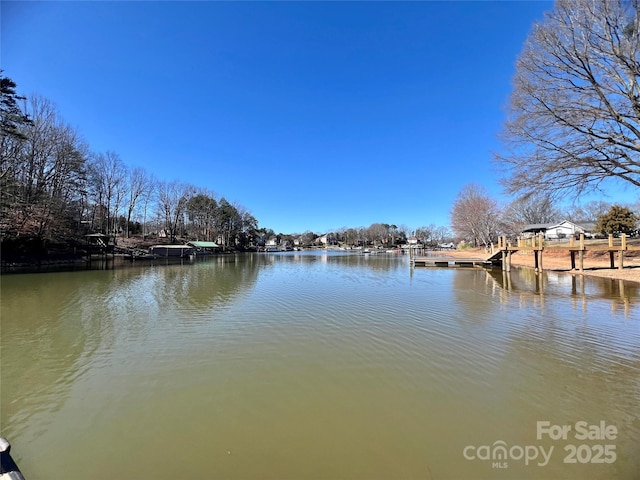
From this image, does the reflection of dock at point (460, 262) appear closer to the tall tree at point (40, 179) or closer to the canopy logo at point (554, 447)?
the canopy logo at point (554, 447)

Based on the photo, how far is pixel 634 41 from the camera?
433 inches

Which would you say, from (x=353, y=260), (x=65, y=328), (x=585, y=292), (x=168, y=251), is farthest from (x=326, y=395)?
(x=168, y=251)

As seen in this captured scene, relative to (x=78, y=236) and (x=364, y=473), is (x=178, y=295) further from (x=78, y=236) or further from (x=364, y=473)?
(x=78, y=236)

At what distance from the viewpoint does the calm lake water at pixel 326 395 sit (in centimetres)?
307

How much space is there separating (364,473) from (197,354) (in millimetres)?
4490

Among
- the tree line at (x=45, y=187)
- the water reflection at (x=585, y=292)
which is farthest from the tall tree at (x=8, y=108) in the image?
the water reflection at (x=585, y=292)

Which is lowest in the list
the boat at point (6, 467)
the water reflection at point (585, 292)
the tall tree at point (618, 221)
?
the water reflection at point (585, 292)

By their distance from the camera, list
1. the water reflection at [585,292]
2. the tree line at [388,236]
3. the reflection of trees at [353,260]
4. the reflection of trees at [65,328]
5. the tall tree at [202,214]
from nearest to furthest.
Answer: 1. the reflection of trees at [65,328]
2. the water reflection at [585,292]
3. the reflection of trees at [353,260]
4. the tall tree at [202,214]
5. the tree line at [388,236]

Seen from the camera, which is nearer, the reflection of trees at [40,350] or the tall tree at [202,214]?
the reflection of trees at [40,350]

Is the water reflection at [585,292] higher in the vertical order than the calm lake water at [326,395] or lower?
higher

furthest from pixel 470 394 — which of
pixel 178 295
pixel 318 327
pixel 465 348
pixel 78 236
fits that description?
pixel 78 236

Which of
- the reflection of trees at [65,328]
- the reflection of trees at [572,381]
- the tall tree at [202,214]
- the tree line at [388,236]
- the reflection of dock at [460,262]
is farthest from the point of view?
the tree line at [388,236]

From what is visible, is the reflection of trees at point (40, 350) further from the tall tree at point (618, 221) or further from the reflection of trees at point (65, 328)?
the tall tree at point (618, 221)

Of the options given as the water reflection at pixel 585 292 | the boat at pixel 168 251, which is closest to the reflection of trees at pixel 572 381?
the water reflection at pixel 585 292
